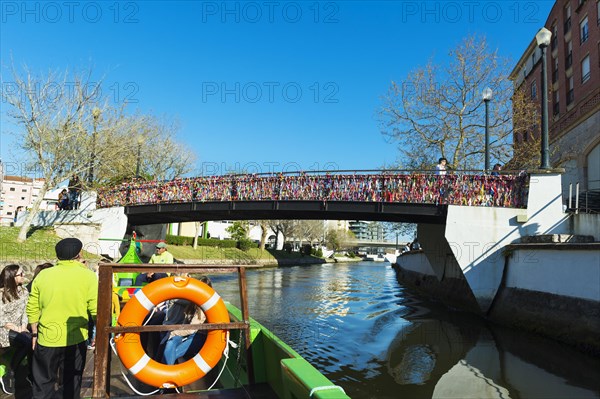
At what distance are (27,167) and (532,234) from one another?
82.9 feet

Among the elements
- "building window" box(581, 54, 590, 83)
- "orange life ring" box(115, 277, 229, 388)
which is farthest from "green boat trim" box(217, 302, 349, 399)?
"building window" box(581, 54, 590, 83)

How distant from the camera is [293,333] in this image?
12.0 meters

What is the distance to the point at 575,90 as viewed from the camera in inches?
1099

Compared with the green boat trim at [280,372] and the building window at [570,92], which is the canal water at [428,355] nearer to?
the green boat trim at [280,372]

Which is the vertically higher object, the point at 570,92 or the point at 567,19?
the point at 567,19

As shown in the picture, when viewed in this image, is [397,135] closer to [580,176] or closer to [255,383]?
[580,176]

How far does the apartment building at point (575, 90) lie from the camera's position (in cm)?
2386

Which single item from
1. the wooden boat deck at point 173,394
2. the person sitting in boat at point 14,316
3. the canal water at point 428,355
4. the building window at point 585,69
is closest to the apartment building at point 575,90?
the building window at point 585,69

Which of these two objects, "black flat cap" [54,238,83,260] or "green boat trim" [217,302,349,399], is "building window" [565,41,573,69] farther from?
"black flat cap" [54,238,83,260]

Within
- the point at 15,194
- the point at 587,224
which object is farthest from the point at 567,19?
the point at 15,194

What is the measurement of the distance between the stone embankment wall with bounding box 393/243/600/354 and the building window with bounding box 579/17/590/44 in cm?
2125

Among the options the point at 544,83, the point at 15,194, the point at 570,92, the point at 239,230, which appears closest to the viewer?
the point at 544,83

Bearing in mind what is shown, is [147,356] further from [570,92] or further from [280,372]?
[570,92]

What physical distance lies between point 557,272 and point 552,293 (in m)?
0.55
